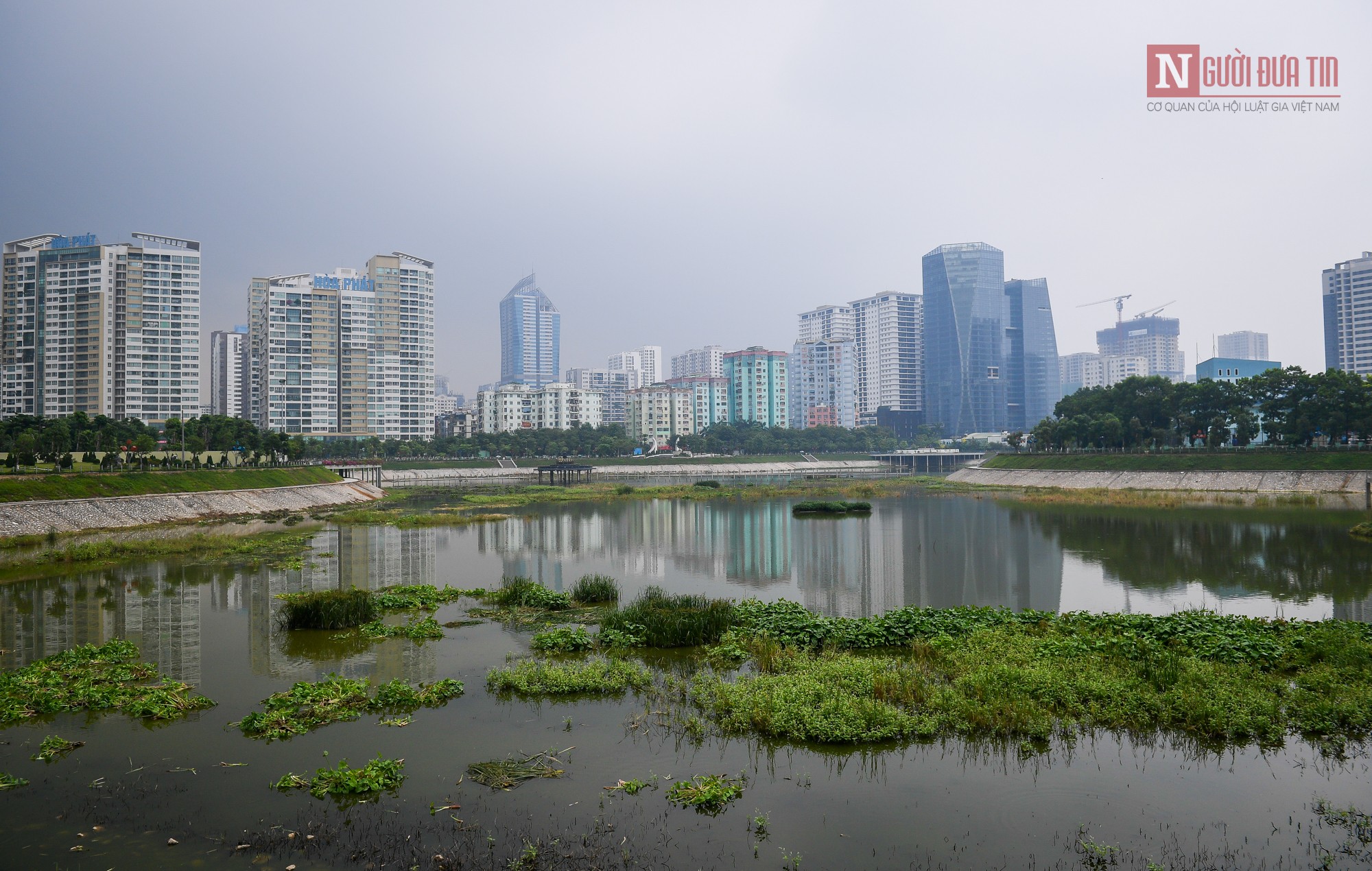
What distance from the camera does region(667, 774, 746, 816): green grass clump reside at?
25.0 feet

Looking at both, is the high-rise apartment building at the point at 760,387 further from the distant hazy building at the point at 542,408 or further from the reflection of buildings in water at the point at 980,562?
the reflection of buildings in water at the point at 980,562

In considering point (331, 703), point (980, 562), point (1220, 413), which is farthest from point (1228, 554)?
point (1220, 413)

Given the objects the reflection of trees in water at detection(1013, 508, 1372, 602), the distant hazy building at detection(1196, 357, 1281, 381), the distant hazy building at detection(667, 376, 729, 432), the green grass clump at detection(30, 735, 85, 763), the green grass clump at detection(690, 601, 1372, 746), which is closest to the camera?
the green grass clump at detection(30, 735, 85, 763)

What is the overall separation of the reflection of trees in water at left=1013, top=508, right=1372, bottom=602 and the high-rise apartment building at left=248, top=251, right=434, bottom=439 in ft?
341

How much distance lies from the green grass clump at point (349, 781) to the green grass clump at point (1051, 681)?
3903 millimetres

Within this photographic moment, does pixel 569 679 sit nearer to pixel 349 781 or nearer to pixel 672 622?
pixel 672 622

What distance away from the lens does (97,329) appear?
9369 centimetres

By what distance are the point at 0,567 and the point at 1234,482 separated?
211 ft

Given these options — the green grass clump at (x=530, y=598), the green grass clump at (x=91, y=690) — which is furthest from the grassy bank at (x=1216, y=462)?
the green grass clump at (x=91, y=690)

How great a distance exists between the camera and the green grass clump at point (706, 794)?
25.0 ft

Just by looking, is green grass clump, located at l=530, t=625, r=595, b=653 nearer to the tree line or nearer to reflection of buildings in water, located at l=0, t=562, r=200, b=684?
reflection of buildings in water, located at l=0, t=562, r=200, b=684

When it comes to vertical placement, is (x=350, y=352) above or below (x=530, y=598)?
above

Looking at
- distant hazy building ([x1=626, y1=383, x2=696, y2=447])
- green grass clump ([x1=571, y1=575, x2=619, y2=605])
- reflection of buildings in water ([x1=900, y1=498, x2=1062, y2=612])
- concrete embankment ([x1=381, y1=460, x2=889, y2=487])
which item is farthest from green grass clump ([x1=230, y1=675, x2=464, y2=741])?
distant hazy building ([x1=626, y1=383, x2=696, y2=447])

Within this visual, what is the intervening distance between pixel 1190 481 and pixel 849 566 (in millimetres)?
43307
